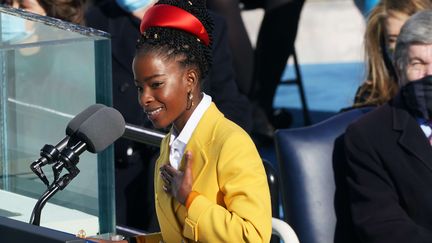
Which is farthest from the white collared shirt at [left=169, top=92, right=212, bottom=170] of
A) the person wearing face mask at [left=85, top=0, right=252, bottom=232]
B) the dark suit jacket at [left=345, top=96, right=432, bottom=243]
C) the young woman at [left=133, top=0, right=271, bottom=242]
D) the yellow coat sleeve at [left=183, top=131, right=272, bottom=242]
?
the person wearing face mask at [left=85, top=0, right=252, bottom=232]

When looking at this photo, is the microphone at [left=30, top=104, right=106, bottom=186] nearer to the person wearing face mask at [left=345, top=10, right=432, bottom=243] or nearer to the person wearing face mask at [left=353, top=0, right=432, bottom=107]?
the person wearing face mask at [left=345, top=10, right=432, bottom=243]

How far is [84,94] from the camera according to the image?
3.60 meters

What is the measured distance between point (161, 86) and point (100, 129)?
0.73ft

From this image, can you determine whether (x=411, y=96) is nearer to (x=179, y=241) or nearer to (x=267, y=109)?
Answer: (x=179, y=241)

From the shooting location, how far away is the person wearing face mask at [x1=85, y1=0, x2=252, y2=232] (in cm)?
441

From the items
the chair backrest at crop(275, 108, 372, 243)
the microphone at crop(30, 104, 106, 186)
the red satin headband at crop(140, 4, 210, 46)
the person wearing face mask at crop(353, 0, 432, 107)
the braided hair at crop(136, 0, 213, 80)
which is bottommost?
the chair backrest at crop(275, 108, 372, 243)

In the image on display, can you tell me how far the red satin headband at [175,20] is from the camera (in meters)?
2.73

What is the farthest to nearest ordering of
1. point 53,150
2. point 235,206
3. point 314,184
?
point 314,184 < point 235,206 < point 53,150

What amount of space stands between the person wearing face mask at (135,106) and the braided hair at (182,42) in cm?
152

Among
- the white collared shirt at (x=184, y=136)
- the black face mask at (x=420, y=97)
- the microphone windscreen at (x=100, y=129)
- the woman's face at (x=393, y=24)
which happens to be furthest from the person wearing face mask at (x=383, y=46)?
the microphone windscreen at (x=100, y=129)

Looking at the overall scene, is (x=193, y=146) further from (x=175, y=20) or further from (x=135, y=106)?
(x=135, y=106)

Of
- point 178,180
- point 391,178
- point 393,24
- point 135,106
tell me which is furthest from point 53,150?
point 393,24

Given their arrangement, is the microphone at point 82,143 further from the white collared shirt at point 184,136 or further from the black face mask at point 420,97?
the black face mask at point 420,97

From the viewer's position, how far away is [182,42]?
108 inches
